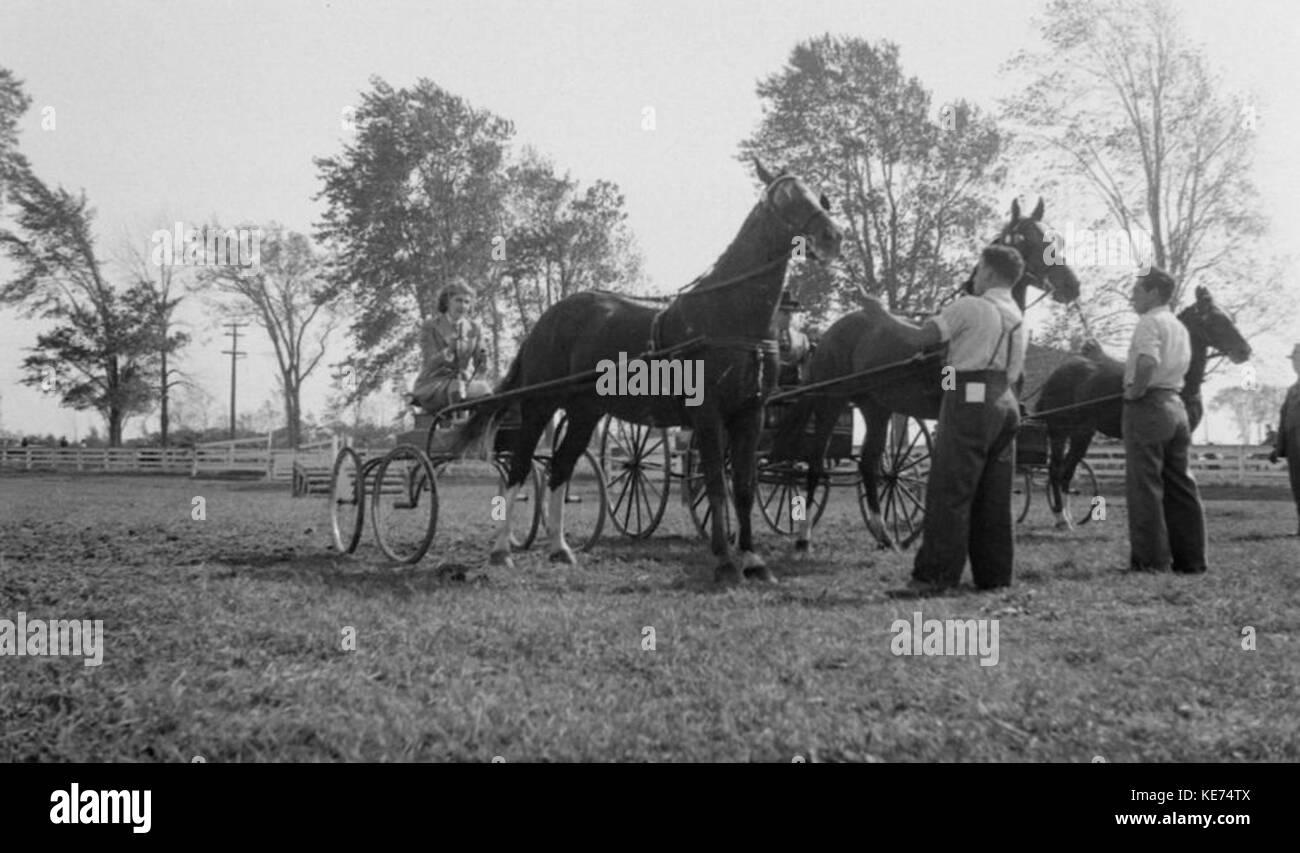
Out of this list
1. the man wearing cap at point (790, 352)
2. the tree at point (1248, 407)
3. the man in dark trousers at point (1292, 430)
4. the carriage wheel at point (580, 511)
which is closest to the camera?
the carriage wheel at point (580, 511)

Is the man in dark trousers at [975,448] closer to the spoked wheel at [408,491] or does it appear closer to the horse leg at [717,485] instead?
the horse leg at [717,485]

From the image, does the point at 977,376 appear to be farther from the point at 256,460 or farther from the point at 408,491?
the point at 256,460

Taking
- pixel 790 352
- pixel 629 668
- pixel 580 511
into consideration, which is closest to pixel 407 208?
pixel 580 511

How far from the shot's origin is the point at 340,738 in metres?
3.65

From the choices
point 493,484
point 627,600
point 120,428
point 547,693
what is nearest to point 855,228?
point 493,484

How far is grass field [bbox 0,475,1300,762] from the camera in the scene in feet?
11.9

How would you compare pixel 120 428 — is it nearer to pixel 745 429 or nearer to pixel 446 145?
pixel 446 145

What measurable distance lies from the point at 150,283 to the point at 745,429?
40665 millimetres

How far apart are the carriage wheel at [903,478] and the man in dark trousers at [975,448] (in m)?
3.22

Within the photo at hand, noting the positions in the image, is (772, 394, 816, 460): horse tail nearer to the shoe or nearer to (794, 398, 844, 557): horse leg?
(794, 398, 844, 557): horse leg

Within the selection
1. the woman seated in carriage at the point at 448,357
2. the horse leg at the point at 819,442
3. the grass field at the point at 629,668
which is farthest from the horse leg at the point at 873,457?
the woman seated in carriage at the point at 448,357

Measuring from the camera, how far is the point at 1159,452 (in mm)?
8086

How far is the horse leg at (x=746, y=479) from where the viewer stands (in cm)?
759

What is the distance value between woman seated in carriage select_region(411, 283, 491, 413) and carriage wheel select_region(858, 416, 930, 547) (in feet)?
13.8
